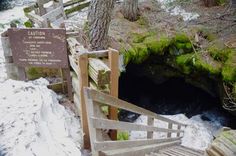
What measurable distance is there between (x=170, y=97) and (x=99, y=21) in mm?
4840

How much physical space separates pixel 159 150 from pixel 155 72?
6.00 m

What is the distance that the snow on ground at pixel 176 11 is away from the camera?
1045 centimetres

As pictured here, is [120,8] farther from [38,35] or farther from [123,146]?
[123,146]

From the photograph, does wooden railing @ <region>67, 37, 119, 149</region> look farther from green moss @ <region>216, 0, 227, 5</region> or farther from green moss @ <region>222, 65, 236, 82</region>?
green moss @ <region>216, 0, 227, 5</region>

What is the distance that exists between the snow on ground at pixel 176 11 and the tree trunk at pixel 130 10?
159 cm

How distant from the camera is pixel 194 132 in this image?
8883mm

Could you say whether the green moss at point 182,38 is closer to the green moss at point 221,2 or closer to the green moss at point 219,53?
the green moss at point 219,53

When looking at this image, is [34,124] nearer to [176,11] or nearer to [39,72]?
[39,72]

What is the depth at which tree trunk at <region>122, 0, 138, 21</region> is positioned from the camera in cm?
990

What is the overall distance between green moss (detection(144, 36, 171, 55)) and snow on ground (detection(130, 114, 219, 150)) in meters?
2.11

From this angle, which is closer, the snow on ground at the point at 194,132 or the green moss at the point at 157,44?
the snow on ground at the point at 194,132

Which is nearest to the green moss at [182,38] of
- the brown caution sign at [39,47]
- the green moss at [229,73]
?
the green moss at [229,73]

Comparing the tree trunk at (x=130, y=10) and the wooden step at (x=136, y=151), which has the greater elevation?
the tree trunk at (x=130, y=10)

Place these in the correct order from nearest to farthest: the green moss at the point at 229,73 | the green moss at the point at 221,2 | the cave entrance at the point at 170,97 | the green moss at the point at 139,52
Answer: the green moss at the point at 229,73, the green moss at the point at 139,52, the cave entrance at the point at 170,97, the green moss at the point at 221,2
